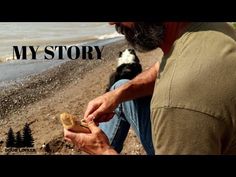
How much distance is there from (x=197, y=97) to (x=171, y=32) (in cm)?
30

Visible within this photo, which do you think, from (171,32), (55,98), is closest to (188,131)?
(171,32)

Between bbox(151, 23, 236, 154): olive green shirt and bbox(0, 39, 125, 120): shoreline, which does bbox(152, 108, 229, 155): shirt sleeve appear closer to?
bbox(151, 23, 236, 154): olive green shirt

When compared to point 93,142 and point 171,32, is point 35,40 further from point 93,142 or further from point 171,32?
point 171,32

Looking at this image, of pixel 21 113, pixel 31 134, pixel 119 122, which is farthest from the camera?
pixel 21 113

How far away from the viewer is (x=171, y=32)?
1521 mm

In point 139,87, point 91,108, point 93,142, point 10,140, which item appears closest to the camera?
point 93,142

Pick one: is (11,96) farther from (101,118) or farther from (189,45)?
(189,45)

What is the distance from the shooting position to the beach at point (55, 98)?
3602 millimetres

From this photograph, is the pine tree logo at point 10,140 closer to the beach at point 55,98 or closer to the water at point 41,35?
the beach at point 55,98
